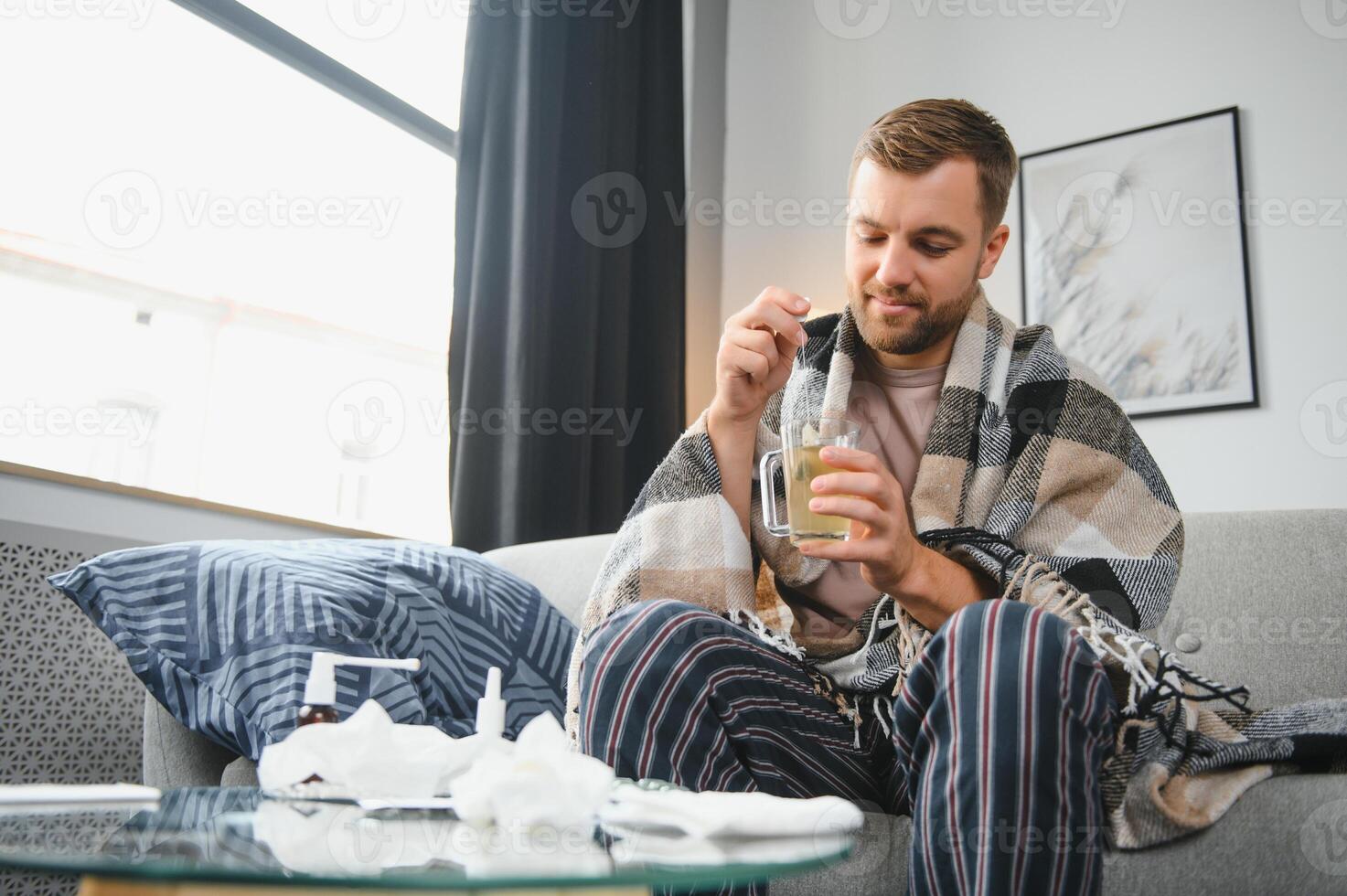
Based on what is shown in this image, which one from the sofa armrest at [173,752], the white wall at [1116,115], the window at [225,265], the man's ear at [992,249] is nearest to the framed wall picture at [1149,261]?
the white wall at [1116,115]

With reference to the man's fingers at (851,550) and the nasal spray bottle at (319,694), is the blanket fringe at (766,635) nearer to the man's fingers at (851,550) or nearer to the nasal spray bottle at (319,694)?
the man's fingers at (851,550)

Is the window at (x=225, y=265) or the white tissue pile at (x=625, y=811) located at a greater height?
the window at (x=225, y=265)

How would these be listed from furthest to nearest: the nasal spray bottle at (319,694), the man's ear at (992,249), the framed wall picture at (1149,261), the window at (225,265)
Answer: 1. the framed wall picture at (1149,261)
2. the window at (225,265)
3. the man's ear at (992,249)
4. the nasal spray bottle at (319,694)

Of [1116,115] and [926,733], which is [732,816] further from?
[1116,115]

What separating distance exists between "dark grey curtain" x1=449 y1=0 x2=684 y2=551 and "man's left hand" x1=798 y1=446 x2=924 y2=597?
4.64 ft

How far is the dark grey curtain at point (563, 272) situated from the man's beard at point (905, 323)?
1164 mm

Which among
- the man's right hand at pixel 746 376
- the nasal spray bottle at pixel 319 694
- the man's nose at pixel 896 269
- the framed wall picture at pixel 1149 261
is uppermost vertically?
the framed wall picture at pixel 1149 261

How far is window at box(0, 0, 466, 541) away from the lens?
1.81 metres

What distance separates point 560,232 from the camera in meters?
2.63

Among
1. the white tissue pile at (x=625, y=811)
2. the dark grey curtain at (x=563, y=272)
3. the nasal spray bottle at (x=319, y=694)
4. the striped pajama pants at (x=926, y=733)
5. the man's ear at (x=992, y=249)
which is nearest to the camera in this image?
the white tissue pile at (x=625, y=811)

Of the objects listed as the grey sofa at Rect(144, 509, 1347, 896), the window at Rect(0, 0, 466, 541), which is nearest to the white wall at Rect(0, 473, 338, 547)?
the window at Rect(0, 0, 466, 541)

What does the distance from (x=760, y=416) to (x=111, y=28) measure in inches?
58.0

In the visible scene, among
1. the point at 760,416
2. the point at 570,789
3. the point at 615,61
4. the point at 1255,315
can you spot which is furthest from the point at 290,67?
the point at 1255,315

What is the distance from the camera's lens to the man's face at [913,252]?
4.43 ft
